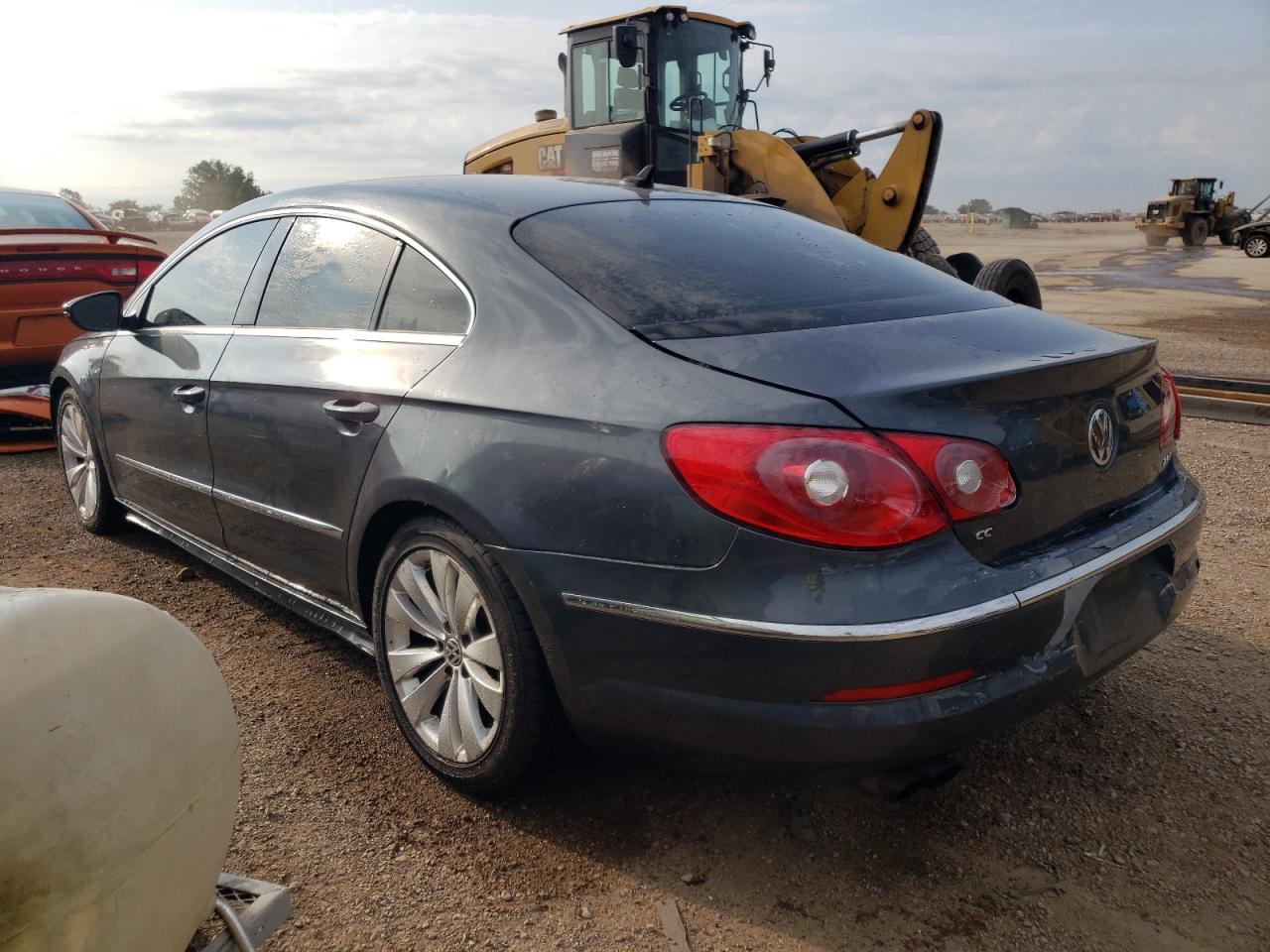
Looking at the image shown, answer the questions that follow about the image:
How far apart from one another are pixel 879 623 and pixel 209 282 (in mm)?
2861

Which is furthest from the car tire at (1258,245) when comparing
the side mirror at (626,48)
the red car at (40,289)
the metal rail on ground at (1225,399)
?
the red car at (40,289)

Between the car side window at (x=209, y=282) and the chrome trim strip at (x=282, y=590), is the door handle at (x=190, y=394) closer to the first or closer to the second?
the car side window at (x=209, y=282)

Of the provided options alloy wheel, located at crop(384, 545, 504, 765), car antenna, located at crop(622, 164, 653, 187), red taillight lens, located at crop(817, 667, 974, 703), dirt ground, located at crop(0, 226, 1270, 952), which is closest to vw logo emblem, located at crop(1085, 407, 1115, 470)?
red taillight lens, located at crop(817, 667, 974, 703)

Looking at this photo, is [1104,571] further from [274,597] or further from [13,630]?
[274,597]

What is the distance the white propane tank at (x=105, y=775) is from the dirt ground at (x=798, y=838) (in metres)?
0.66

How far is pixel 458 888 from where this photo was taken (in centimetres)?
223

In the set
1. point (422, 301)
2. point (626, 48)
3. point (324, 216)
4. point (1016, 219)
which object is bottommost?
point (1016, 219)

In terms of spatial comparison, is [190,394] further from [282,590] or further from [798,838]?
[798,838]

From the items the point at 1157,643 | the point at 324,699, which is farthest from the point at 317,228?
the point at 1157,643

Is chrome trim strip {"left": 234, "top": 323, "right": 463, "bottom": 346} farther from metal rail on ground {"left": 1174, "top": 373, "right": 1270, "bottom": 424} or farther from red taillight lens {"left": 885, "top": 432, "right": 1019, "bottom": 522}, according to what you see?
metal rail on ground {"left": 1174, "top": 373, "right": 1270, "bottom": 424}

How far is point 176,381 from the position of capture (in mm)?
3584

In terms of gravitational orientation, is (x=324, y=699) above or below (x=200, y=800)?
below

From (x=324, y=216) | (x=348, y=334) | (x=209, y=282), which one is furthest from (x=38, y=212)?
(x=348, y=334)

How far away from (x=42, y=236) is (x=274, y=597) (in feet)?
15.4
